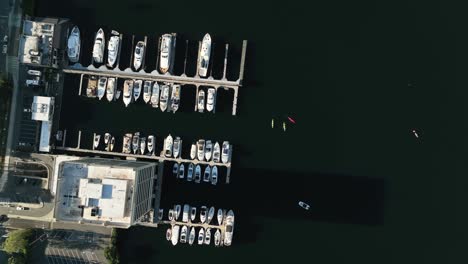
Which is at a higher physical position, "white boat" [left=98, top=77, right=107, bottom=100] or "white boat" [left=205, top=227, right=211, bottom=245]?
"white boat" [left=98, top=77, right=107, bottom=100]

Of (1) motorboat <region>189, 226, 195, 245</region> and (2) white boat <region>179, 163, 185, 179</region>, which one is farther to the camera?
(2) white boat <region>179, 163, 185, 179</region>

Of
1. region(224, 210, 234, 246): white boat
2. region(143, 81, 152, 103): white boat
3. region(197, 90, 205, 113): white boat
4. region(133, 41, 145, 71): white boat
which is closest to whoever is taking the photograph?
region(224, 210, 234, 246): white boat

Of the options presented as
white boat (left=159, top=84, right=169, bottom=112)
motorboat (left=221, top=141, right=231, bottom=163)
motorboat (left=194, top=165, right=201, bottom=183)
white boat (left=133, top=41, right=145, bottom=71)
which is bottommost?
motorboat (left=194, top=165, right=201, bottom=183)

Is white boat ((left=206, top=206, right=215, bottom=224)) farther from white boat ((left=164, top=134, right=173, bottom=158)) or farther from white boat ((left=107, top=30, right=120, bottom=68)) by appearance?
white boat ((left=107, top=30, right=120, bottom=68))

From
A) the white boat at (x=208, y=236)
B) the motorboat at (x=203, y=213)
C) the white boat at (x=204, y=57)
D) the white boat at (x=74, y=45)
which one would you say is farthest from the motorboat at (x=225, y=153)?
the white boat at (x=74, y=45)

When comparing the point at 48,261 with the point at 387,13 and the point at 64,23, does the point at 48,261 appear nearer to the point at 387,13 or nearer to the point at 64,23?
the point at 64,23

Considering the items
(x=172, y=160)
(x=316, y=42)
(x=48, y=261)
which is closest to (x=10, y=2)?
(x=172, y=160)

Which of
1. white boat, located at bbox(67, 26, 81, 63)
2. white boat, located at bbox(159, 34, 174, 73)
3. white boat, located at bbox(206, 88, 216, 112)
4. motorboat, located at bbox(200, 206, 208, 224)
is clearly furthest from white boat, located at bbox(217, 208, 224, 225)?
white boat, located at bbox(67, 26, 81, 63)
